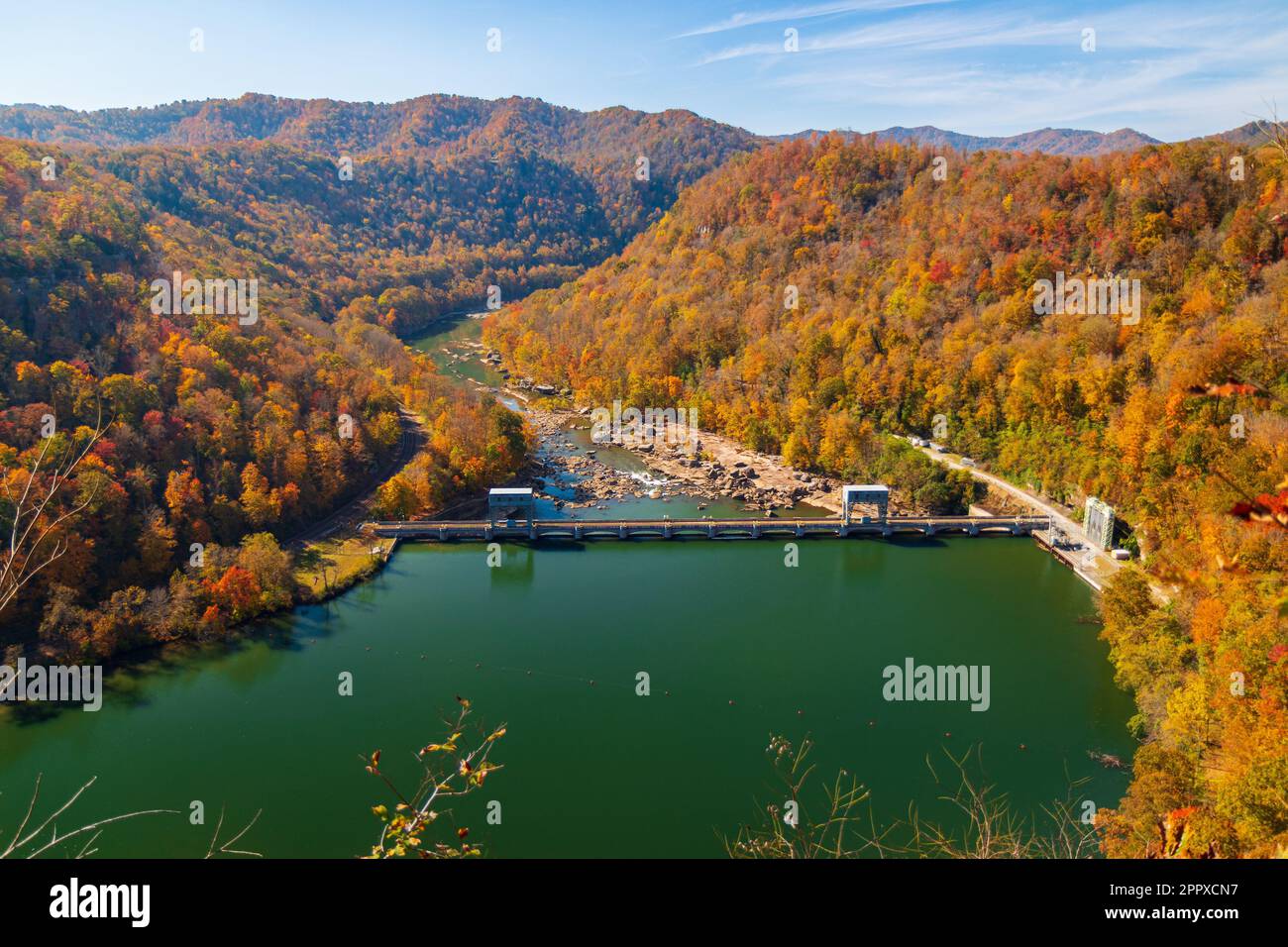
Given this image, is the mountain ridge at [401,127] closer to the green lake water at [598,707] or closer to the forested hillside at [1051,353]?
the forested hillside at [1051,353]

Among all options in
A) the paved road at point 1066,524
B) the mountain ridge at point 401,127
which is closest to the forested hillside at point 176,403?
the paved road at point 1066,524

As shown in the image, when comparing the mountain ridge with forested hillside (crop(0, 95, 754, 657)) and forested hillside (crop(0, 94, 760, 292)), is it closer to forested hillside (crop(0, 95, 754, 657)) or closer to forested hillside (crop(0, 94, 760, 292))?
forested hillside (crop(0, 94, 760, 292))

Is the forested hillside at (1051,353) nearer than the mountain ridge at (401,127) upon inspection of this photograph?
Yes

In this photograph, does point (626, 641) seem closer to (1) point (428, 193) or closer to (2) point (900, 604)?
(2) point (900, 604)

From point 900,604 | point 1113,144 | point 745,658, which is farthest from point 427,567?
point 1113,144

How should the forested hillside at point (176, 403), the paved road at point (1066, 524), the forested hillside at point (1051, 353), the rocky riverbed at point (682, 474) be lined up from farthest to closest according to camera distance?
the rocky riverbed at point (682, 474) → the paved road at point (1066, 524) → the forested hillside at point (176, 403) → the forested hillside at point (1051, 353)

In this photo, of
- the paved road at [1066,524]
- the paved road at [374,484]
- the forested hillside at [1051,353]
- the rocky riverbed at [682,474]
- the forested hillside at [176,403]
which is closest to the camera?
the forested hillside at [1051,353]

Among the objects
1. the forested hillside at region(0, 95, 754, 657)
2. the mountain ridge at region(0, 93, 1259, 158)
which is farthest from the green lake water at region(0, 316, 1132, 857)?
the mountain ridge at region(0, 93, 1259, 158)
